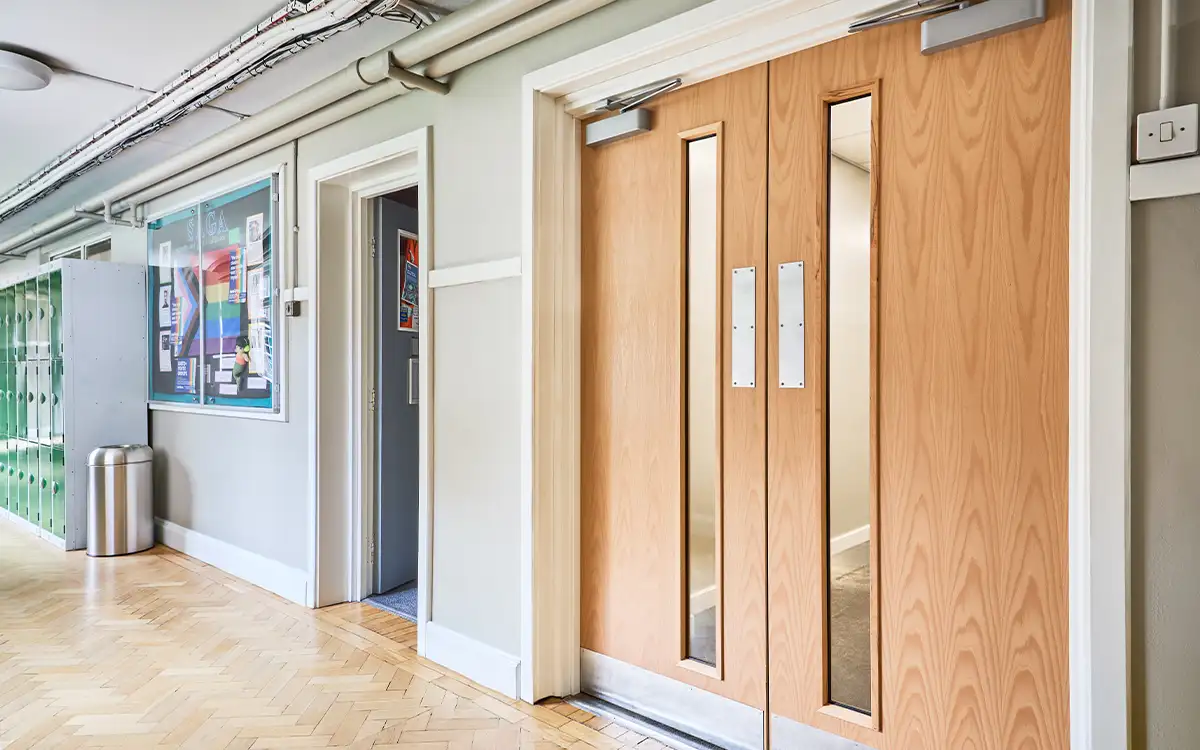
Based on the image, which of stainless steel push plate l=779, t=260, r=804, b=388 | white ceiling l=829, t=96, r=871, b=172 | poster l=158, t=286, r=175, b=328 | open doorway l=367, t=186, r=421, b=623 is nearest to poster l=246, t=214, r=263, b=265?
open doorway l=367, t=186, r=421, b=623

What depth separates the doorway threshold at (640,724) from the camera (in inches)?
94.3

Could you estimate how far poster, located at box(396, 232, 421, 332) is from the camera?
4.23 m

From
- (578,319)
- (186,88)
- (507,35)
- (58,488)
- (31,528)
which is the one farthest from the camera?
(31,528)

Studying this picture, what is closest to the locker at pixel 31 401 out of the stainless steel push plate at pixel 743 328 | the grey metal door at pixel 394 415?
the grey metal door at pixel 394 415

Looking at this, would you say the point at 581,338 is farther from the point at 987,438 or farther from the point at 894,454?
the point at 987,438

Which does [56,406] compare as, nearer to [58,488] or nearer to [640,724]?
[58,488]

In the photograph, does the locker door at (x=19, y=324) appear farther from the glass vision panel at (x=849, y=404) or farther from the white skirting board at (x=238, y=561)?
the glass vision panel at (x=849, y=404)

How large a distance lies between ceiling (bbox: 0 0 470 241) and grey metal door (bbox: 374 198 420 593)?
3.00 feet

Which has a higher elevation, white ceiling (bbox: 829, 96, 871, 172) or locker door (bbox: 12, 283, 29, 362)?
white ceiling (bbox: 829, 96, 871, 172)

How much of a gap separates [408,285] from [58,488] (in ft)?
10.9

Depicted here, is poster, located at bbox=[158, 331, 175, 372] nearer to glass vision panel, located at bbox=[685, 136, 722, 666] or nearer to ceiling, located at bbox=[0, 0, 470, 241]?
ceiling, located at bbox=[0, 0, 470, 241]

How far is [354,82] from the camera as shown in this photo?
323 centimetres

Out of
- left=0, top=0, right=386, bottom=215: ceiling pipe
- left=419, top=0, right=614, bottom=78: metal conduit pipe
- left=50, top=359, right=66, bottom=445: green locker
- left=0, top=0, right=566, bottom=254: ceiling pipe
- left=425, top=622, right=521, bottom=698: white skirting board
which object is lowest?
left=425, top=622, right=521, bottom=698: white skirting board

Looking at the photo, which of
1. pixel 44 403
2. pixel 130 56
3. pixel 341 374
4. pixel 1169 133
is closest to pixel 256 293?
pixel 341 374
